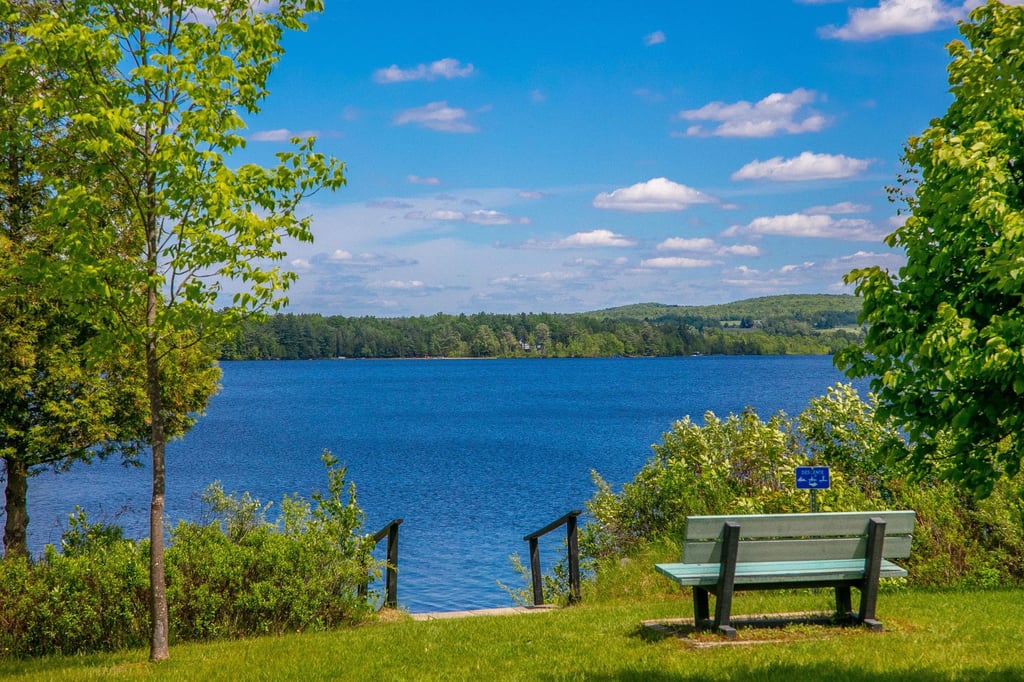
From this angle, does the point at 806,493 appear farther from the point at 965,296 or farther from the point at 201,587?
the point at 201,587

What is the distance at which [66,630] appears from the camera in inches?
381

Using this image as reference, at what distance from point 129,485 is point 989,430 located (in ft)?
138

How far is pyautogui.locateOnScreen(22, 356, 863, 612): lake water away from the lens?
1029 inches

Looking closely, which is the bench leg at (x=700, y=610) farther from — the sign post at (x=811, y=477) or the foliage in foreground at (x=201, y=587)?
the foliage in foreground at (x=201, y=587)

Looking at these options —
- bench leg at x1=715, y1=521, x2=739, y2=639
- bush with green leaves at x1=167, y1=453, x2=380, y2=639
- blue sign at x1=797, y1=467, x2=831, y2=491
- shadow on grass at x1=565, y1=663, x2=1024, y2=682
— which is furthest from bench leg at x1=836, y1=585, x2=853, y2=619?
bush with green leaves at x1=167, y1=453, x2=380, y2=639


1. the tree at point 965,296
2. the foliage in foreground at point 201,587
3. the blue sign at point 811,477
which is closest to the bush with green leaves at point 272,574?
the foliage in foreground at point 201,587

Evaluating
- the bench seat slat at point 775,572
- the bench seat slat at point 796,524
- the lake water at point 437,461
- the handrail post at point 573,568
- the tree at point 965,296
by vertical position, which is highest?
the tree at point 965,296

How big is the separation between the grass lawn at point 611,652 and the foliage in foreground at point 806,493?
1.37 meters

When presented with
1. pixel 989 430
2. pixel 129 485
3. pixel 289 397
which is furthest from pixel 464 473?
pixel 289 397

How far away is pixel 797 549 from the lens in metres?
8.33

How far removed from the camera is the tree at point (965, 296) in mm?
5332

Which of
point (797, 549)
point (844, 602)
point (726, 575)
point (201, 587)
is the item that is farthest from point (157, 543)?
point (844, 602)

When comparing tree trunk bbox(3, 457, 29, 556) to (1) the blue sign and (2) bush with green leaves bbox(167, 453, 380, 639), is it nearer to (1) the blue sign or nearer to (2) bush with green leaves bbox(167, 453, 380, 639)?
(2) bush with green leaves bbox(167, 453, 380, 639)

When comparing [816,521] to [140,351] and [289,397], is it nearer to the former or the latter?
[140,351]
